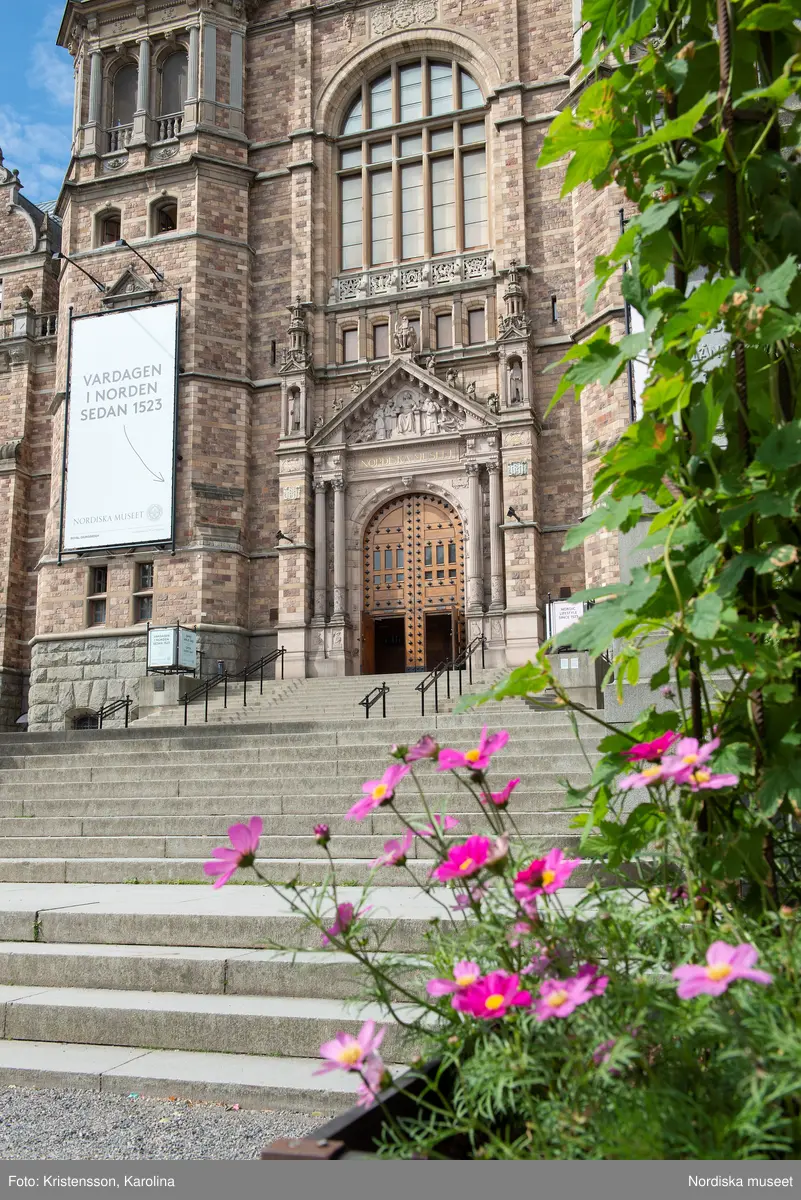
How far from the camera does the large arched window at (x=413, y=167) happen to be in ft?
77.0

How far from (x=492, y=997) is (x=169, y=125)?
27527mm

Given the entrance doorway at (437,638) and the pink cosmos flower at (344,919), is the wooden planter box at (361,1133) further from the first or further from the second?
the entrance doorway at (437,638)

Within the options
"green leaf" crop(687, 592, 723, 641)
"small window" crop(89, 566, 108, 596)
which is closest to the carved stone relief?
"small window" crop(89, 566, 108, 596)

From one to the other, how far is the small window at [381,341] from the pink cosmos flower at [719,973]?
23.1 meters

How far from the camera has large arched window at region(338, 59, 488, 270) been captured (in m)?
23.5

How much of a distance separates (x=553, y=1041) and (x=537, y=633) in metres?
19.2

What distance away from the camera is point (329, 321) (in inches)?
941

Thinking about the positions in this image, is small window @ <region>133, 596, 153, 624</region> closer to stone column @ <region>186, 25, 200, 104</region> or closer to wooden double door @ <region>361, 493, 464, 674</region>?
wooden double door @ <region>361, 493, 464, 674</region>

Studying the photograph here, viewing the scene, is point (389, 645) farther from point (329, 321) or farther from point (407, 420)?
point (329, 321)

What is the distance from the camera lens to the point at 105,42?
25.4m

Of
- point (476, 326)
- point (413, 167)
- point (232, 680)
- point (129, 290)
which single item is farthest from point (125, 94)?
point (232, 680)

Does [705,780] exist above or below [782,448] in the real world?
below

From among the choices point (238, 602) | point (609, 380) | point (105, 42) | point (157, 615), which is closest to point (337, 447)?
point (238, 602)

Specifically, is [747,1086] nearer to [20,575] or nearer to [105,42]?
[20,575]
